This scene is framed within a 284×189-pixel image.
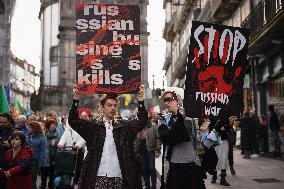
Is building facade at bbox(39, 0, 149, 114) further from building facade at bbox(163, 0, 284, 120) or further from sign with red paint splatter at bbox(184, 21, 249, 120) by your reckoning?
sign with red paint splatter at bbox(184, 21, 249, 120)

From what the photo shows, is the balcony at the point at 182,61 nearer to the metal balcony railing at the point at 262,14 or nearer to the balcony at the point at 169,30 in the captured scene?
the balcony at the point at 169,30

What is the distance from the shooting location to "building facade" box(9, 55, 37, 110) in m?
109

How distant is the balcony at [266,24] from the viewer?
582 inches

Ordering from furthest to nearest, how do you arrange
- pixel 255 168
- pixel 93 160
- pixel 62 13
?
pixel 62 13
pixel 255 168
pixel 93 160

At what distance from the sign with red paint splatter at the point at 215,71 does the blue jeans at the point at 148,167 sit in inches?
176

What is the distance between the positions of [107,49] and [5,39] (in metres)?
29.0

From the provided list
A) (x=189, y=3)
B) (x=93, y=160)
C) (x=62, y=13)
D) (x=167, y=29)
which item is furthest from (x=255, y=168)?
(x=62, y=13)

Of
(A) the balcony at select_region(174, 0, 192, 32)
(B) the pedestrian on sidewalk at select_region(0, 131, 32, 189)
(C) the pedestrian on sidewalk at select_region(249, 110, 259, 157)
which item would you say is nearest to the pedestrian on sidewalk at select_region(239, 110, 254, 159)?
(C) the pedestrian on sidewalk at select_region(249, 110, 259, 157)

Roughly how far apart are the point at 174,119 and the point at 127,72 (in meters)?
1.28

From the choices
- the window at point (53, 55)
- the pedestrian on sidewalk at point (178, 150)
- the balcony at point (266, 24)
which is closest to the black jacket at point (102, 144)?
the pedestrian on sidewalk at point (178, 150)

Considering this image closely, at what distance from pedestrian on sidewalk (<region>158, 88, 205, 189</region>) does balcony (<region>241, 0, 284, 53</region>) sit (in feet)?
30.3

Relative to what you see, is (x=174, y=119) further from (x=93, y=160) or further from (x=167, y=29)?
(x=167, y=29)


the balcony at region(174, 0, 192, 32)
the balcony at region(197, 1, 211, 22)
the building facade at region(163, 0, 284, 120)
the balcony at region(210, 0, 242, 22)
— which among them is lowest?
the building facade at region(163, 0, 284, 120)

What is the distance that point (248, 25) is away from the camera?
19.0 meters
